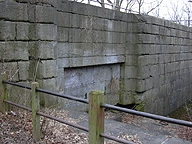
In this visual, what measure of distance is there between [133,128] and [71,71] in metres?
2.63

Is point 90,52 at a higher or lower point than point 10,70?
higher

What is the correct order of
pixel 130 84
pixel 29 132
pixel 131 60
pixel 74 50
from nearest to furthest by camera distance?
pixel 29 132 → pixel 74 50 → pixel 131 60 → pixel 130 84

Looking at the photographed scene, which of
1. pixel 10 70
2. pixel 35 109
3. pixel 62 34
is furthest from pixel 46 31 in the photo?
pixel 35 109

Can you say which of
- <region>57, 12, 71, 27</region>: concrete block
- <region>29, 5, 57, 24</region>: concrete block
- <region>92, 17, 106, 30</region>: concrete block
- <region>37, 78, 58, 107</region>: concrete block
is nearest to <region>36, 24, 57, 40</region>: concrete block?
<region>29, 5, 57, 24</region>: concrete block

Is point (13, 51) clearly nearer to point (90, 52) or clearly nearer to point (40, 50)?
point (40, 50)

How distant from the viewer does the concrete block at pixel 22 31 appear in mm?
5035

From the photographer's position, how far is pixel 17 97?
5176 millimetres

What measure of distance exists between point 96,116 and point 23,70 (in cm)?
317

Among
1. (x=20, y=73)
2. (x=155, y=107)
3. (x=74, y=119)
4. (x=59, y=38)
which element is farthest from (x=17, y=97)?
(x=155, y=107)

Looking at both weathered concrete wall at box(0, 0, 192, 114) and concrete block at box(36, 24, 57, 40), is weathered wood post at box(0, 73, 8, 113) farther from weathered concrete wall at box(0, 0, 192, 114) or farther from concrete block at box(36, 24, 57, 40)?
concrete block at box(36, 24, 57, 40)

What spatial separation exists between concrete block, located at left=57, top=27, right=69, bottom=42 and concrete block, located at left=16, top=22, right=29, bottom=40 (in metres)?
1.04

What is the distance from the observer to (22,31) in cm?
509

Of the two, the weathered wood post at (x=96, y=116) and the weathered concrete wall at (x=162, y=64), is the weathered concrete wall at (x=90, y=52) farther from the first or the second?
the weathered wood post at (x=96, y=116)

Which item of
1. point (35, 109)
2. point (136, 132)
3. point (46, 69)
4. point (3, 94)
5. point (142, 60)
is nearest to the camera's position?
point (35, 109)
